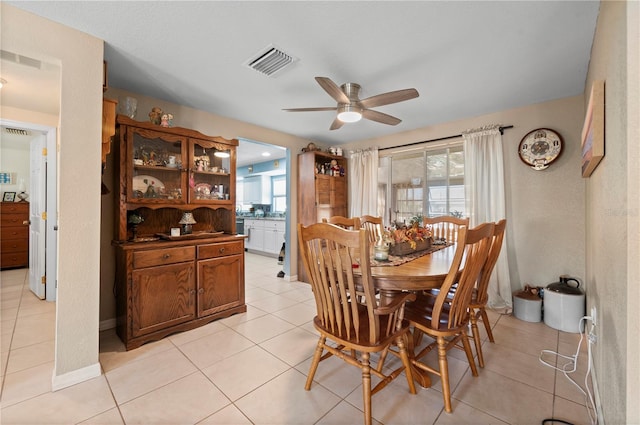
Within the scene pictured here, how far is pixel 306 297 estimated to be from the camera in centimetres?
351

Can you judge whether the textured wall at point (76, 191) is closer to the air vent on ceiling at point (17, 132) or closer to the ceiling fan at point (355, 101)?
the ceiling fan at point (355, 101)

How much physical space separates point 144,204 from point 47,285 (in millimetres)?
2200

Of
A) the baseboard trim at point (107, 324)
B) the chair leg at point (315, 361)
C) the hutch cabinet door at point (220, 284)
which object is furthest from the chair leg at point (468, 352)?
the baseboard trim at point (107, 324)

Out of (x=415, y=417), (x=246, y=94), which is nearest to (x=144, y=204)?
(x=246, y=94)

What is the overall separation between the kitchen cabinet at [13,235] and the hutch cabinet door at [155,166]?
163 inches

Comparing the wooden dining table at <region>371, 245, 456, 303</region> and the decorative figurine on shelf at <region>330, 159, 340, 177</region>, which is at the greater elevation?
the decorative figurine on shelf at <region>330, 159, 340, 177</region>

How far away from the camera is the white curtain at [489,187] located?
121 inches

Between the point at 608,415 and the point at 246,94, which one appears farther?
the point at 246,94

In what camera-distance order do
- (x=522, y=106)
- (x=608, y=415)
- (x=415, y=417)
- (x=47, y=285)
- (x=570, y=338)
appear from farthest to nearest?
(x=47, y=285) → (x=522, y=106) → (x=570, y=338) → (x=415, y=417) → (x=608, y=415)

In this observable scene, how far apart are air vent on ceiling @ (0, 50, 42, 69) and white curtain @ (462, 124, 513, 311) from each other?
14.0 ft

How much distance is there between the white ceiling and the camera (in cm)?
160

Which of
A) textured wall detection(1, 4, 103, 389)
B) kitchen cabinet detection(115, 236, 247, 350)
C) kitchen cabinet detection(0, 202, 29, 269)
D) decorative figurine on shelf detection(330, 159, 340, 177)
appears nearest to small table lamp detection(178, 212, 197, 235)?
kitchen cabinet detection(115, 236, 247, 350)

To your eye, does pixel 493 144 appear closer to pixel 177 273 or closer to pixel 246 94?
pixel 246 94

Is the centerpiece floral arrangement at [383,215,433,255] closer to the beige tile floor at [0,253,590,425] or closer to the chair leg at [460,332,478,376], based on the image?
the chair leg at [460,332,478,376]
